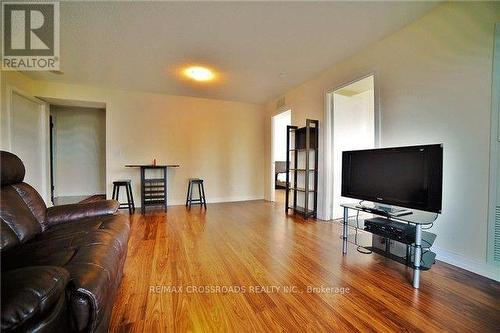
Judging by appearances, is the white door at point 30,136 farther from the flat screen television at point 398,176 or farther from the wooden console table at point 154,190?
the flat screen television at point 398,176

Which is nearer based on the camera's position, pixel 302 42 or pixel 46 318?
pixel 46 318

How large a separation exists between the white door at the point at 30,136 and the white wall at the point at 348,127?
205 inches

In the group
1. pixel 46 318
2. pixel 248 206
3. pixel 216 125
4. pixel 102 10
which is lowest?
pixel 248 206

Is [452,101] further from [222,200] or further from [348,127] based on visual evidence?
[222,200]

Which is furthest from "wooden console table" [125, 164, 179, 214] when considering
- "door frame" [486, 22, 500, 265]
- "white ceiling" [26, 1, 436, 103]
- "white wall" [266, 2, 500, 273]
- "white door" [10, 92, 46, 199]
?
"door frame" [486, 22, 500, 265]

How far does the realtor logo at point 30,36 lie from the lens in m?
2.14

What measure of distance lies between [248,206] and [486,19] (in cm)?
417

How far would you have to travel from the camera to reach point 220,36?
8.38 feet

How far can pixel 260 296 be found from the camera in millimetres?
1531

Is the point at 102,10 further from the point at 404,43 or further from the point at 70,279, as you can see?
the point at 404,43

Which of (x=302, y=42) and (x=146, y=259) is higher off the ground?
Result: (x=302, y=42)

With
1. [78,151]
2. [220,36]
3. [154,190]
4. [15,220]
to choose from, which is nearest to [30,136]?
[78,151]

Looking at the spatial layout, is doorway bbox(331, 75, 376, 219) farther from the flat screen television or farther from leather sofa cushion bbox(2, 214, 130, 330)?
leather sofa cushion bbox(2, 214, 130, 330)

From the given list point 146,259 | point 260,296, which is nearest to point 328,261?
point 260,296
